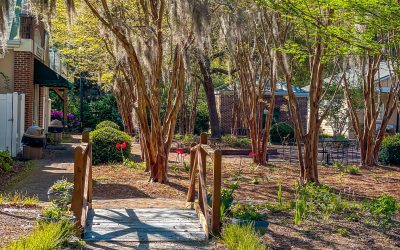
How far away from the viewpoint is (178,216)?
9.02 metres

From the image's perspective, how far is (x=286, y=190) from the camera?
13414mm

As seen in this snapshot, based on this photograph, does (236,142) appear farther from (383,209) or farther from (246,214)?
(246,214)

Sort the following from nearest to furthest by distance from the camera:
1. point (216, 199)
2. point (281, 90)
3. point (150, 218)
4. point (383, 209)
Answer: point (216, 199), point (383, 209), point (150, 218), point (281, 90)

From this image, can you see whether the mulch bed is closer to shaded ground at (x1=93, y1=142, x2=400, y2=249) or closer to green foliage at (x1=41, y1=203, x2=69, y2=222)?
shaded ground at (x1=93, y1=142, x2=400, y2=249)

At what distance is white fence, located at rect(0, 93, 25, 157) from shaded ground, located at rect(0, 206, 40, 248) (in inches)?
371

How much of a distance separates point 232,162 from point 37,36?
916cm

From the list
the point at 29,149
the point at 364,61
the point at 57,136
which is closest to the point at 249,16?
the point at 364,61

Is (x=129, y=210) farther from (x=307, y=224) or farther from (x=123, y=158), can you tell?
(x=123, y=158)

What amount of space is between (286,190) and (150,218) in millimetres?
5254

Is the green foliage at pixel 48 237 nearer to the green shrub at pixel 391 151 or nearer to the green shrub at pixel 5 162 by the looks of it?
the green shrub at pixel 5 162

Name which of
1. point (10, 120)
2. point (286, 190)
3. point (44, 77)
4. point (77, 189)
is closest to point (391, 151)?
point (286, 190)

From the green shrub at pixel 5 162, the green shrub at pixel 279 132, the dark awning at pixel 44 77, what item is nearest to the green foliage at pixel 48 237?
the green shrub at pixel 5 162

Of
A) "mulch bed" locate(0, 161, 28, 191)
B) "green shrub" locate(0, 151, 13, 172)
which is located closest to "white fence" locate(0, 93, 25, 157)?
"mulch bed" locate(0, 161, 28, 191)

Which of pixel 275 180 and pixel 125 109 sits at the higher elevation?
pixel 125 109
